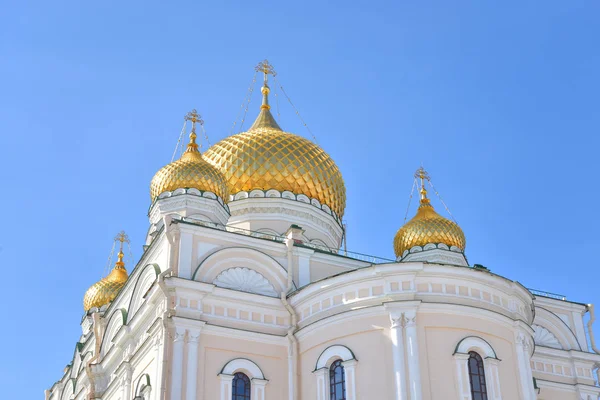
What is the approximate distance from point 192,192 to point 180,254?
3376 millimetres

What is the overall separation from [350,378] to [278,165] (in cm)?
771

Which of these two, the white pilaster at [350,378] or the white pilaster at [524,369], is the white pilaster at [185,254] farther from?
the white pilaster at [524,369]

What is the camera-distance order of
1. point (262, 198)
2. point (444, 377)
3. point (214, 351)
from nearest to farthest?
point (444, 377)
point (214, 351)
point (262, 198)

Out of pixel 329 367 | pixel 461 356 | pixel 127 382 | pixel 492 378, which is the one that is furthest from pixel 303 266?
pixel 492 378

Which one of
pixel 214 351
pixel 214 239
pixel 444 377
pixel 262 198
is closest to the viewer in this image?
pixel 444 377

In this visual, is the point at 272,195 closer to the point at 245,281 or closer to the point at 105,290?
the point at 245,281

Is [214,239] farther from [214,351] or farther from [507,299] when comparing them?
[507,299]

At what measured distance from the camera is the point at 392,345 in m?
15.7

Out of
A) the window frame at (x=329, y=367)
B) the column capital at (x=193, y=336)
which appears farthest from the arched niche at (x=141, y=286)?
the window frame at (x=329, y=367)

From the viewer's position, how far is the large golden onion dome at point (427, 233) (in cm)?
2292

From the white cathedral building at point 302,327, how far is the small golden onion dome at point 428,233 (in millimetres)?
3458

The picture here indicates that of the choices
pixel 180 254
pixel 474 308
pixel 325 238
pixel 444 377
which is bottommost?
pixel 444 377

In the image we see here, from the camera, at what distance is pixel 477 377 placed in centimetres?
1570

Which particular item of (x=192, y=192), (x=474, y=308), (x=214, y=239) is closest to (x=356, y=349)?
(x=474, y=308)
